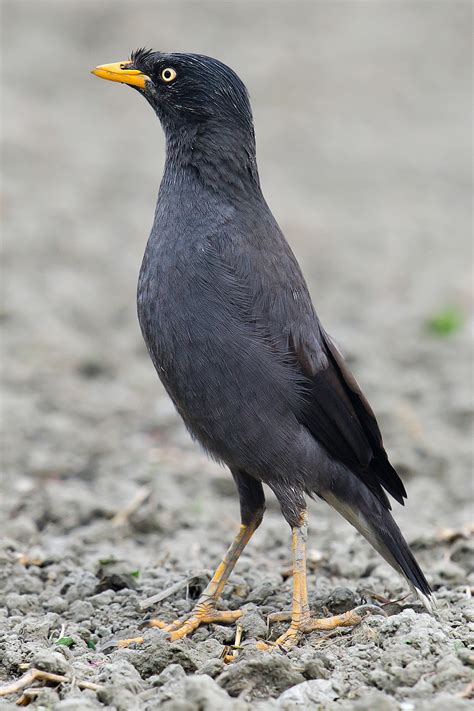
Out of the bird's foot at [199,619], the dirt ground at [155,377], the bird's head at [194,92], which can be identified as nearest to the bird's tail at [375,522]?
the dirt ground at [155,377]

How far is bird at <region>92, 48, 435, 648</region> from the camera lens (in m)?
4.92

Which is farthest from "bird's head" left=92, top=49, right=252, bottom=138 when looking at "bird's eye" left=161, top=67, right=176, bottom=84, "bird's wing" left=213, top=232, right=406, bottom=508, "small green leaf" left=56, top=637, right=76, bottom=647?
"small green leaf" left=56, top=637, right=76, bottom=647

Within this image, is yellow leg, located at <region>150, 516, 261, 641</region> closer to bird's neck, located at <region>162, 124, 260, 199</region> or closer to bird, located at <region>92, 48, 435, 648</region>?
bird, located at <region>92, 48, 435, 648</region>

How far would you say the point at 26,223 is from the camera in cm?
1204

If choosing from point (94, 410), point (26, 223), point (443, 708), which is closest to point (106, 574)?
point (443, 708)

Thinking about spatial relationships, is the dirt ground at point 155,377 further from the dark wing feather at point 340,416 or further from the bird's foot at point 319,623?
the dark wing feather at point 340,416

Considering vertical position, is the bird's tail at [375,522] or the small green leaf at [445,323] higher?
the small green leaf at [445,323]

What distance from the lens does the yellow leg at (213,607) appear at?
5082 millimetres

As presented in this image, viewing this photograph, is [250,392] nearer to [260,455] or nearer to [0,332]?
[260,455]

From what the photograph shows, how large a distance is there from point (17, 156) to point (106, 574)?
950 cm

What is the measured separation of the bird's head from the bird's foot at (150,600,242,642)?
240cm

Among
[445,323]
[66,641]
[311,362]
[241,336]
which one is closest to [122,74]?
[241,336]

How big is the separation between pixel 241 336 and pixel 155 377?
180 inches

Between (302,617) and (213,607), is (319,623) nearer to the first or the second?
(302,617)
